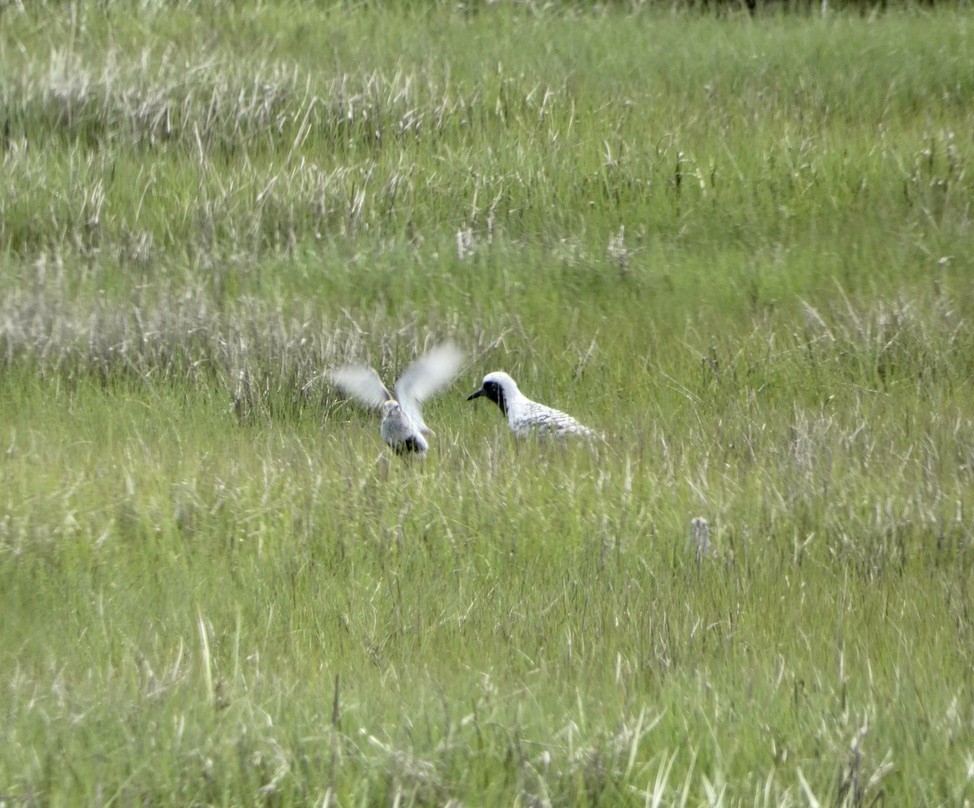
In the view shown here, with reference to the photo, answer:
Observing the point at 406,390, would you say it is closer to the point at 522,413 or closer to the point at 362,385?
the point at 362,385

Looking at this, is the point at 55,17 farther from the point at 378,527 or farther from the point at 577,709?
the point at 577,709

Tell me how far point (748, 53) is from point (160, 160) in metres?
4.84

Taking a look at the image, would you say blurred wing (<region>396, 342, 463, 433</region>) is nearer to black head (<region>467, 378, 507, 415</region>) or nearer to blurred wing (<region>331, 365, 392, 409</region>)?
blurred wing (<region>331, 365, 392, 409</region>)

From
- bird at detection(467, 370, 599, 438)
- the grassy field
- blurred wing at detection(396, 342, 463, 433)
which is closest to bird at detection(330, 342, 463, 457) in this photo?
blurred wing at detection(396, 342, 463, 433)

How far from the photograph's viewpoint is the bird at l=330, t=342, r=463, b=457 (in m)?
5.84

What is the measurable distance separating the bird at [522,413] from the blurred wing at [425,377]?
0.78 feet

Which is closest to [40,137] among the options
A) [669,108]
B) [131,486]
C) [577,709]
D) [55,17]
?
[55,17]

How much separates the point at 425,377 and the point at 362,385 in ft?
1.25

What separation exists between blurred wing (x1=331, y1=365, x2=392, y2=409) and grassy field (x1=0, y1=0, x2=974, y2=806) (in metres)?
0.10

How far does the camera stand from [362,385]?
6570 millimetres

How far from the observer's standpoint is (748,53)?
10609 mm

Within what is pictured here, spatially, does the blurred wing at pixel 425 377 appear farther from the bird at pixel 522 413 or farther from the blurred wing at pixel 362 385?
the bird at pixel 522 413

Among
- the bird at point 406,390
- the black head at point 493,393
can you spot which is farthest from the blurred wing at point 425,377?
the black head at point 493,393

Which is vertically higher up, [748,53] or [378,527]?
[748,53]
